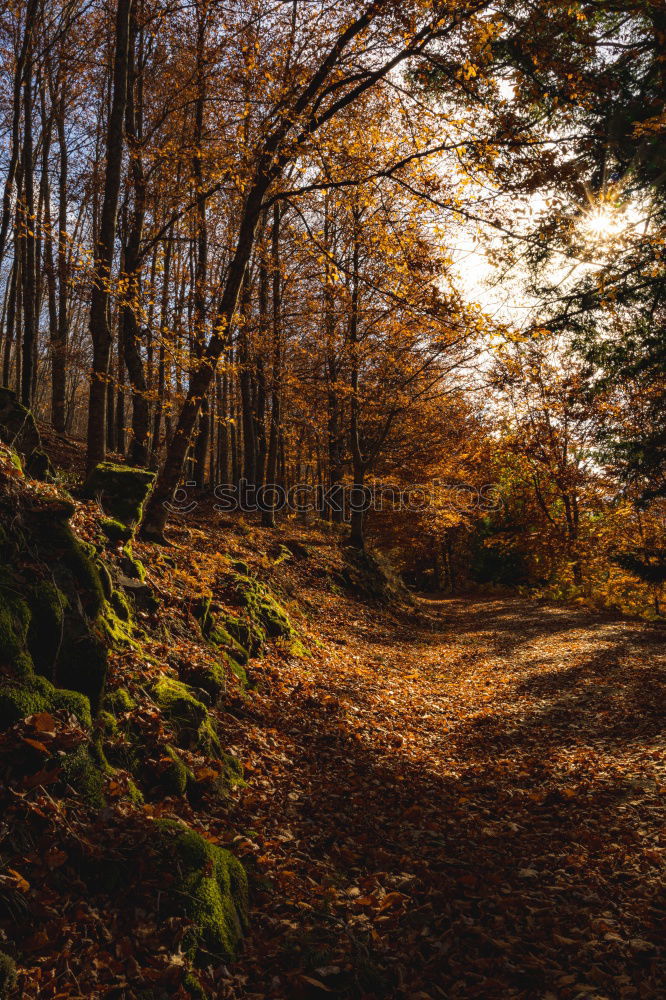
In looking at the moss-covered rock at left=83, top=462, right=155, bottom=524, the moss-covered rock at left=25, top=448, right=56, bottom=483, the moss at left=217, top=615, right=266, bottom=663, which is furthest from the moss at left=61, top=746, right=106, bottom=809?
the moss-covered rock at left=83, top=462, right=155, bottom=524

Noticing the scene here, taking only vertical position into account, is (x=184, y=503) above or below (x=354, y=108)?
below

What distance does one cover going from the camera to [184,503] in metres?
14.6

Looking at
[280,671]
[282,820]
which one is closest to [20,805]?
[282,820]

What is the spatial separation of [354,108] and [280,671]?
10.2m

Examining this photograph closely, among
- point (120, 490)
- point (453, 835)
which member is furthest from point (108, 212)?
point (453, 835)

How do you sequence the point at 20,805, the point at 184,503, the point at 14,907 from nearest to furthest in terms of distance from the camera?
the point at 14,907, the point at 20,805, the point at 184,503

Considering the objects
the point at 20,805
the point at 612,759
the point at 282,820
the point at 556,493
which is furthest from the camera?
the point at 556,493

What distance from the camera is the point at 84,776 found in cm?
344

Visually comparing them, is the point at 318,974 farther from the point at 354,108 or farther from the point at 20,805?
the point at 354,108

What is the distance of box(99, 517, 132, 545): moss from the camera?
663 centimetres

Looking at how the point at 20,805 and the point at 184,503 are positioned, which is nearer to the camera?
the point at 20,805

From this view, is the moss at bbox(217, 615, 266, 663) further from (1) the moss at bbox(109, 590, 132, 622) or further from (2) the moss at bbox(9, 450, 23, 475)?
(2) the moss at bbox(9, 450, 23, 475)

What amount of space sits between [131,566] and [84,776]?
3359 mm

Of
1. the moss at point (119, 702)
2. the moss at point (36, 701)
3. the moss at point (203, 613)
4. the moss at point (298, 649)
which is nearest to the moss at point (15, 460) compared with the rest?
the moss at point (119, 702)
